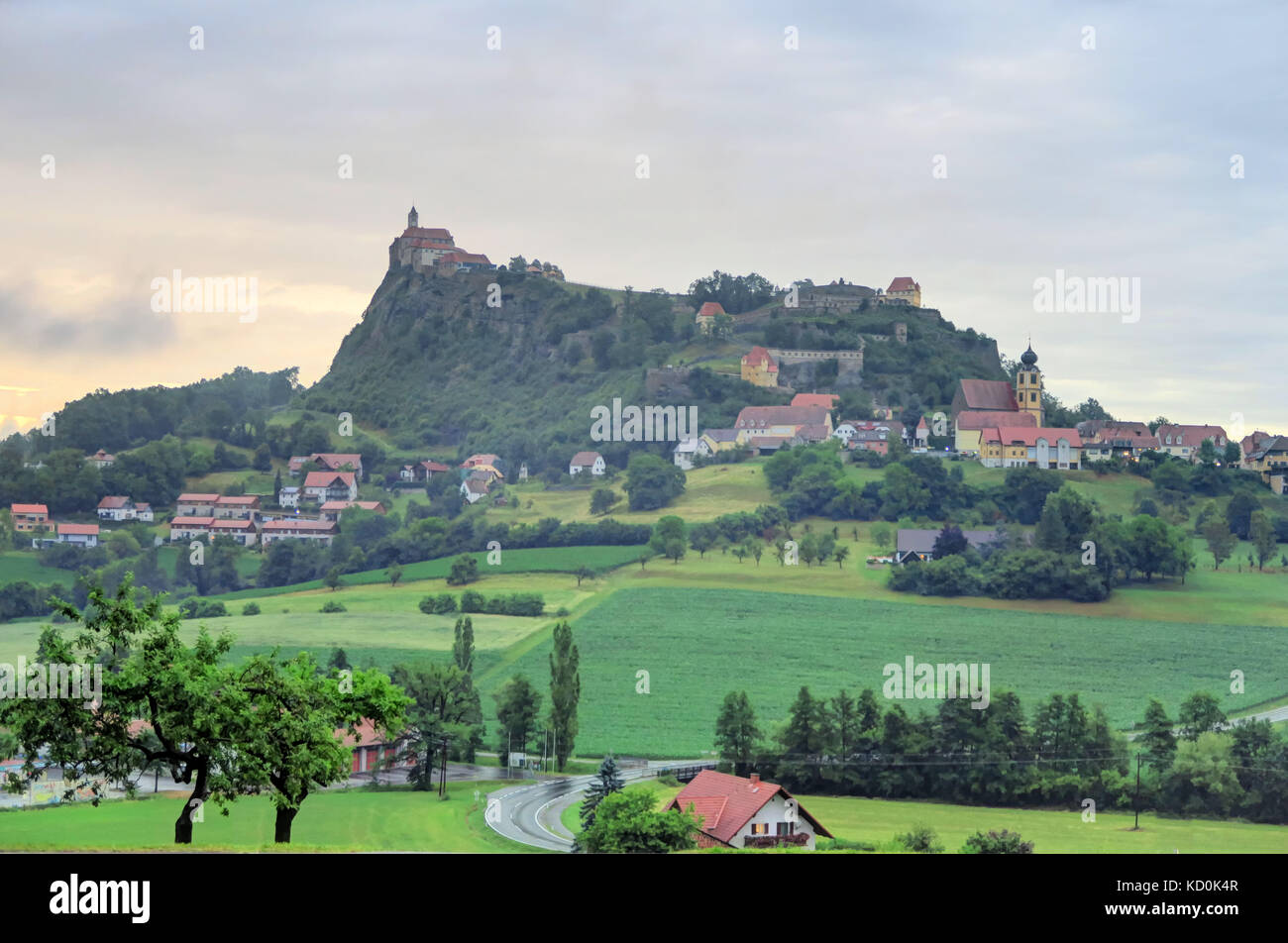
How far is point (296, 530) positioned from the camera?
3698 inches

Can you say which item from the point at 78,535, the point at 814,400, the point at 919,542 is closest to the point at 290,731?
the point at 919,542

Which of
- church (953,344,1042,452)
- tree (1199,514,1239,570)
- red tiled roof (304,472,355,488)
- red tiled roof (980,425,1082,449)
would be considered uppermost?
church (953,344,1042,452)

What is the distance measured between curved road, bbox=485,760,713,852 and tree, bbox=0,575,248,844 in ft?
52.4

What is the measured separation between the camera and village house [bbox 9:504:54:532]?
94.0 metres

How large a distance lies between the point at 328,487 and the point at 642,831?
3120 inches

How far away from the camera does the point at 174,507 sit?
326ft

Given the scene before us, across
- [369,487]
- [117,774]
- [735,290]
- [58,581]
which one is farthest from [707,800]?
[735,290]

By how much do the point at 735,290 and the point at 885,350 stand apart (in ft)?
74.6

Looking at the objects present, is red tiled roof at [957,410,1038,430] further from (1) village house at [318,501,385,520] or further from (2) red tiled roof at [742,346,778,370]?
(1) village house at [318,501,385,520]

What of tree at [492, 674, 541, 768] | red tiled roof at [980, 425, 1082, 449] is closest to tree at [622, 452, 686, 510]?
red tiled roof at [980, 425, 1082, 449]

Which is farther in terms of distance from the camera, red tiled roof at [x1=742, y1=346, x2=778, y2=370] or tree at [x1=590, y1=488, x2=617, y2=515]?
red tiled roof at [x1=742, y1=346, x2=778, y2=370]

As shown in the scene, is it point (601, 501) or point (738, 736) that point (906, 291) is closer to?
point (601, 501)
